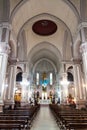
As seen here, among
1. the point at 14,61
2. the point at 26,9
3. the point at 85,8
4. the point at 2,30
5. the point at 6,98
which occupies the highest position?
the point at 26,9

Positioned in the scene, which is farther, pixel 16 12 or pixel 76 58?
pixel 76 58

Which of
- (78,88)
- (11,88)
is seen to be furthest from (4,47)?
(78,88)

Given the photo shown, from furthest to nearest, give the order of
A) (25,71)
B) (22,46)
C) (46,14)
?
1. (25,71)
2. (22,46)
3. (46,14)

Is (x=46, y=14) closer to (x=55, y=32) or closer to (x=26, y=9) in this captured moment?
(x=26, y=9)

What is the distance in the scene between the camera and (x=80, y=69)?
11.9m

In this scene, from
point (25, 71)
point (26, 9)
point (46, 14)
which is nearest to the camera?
point (26, 9)

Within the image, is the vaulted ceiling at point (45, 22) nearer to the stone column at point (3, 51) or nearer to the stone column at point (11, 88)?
the stone column at point (3, 51)

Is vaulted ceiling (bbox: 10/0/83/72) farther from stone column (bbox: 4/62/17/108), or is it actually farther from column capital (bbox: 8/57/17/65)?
stone column (bbox: 4/62/17/108)

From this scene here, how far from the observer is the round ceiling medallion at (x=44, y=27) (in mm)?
15719

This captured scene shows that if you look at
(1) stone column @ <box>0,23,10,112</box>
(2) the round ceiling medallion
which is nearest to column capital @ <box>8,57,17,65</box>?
(1) stone column @ <box>0,23,10,112</box>

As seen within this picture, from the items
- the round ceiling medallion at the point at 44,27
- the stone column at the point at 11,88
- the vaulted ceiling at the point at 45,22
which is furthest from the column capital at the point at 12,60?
the round ceiling medallion at the point at 44,27

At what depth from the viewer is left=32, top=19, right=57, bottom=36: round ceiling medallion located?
15719mm

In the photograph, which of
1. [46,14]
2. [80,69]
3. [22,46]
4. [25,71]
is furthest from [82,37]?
[25,71]

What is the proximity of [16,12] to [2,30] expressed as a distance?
2049 mm
